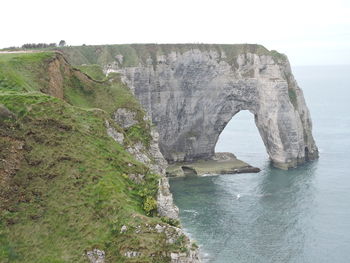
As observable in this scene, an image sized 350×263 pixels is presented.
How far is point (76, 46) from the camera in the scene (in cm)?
10331

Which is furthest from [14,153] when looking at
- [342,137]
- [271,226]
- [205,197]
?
[342,137]

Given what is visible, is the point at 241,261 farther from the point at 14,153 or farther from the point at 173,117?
the point at 173,117

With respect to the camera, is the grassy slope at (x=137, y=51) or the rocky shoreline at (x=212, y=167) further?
the grassy slope at (x=137, y=51)

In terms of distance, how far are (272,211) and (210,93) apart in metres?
41.8

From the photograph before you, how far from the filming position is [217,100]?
342 ft

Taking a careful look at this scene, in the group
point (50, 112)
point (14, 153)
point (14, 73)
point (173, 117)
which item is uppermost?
point (14, 73)

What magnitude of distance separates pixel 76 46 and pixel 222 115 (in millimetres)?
39314

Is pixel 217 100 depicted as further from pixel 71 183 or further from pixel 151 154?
pixel 71 183

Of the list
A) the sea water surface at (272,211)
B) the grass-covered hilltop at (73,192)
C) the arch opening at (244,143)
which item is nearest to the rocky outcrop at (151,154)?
the grass-covered hilltop at (73,192)

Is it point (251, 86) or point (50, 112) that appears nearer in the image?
point (50, 112)

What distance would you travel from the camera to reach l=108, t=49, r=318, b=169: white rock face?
99438 millimetres

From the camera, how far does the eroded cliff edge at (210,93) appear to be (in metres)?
99.3

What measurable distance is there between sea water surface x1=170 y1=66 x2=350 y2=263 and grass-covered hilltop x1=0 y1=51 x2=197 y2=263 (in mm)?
27443

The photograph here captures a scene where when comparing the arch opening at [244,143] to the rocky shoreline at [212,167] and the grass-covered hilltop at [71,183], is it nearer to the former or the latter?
the rocky shoreline at [212,167]
